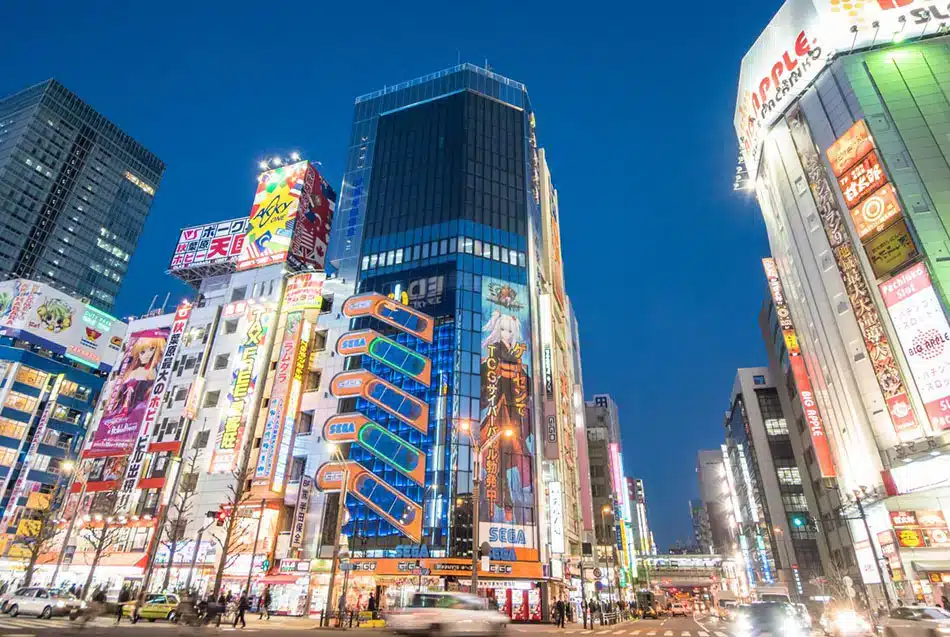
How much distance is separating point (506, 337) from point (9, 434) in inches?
2469

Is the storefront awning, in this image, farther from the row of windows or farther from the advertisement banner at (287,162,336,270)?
the advertisement banner at (287,162,336,270)

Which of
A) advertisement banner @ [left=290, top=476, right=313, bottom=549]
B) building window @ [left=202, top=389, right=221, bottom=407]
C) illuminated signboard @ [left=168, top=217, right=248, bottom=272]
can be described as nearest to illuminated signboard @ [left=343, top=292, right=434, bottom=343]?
advertisement banner @ [left=290, top=476, right=313, bottom=549]

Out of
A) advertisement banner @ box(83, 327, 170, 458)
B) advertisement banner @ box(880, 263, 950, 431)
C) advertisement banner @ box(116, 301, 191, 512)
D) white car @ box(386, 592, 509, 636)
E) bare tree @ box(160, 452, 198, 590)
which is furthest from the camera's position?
advertisement banner @ box(83, 327, 170, 458)

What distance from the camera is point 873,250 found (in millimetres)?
38656

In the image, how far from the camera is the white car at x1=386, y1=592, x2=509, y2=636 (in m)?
16.3

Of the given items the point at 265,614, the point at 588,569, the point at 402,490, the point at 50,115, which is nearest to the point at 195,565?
the point at 265,614

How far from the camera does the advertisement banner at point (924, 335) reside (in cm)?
3344

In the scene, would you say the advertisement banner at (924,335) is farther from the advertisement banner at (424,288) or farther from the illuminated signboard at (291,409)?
the illuminated signboard at (291,409)

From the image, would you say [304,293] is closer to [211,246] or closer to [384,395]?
[384,395]

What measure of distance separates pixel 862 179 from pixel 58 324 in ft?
308

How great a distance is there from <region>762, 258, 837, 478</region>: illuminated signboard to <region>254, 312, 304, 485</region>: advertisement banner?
51267 millimetres

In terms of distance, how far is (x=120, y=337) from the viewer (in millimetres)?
81438

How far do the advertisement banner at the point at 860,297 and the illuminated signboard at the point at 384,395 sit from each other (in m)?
35.4

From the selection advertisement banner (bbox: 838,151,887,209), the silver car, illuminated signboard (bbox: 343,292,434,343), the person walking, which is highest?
advertisement banner (bbox: 838,151,887,209)
